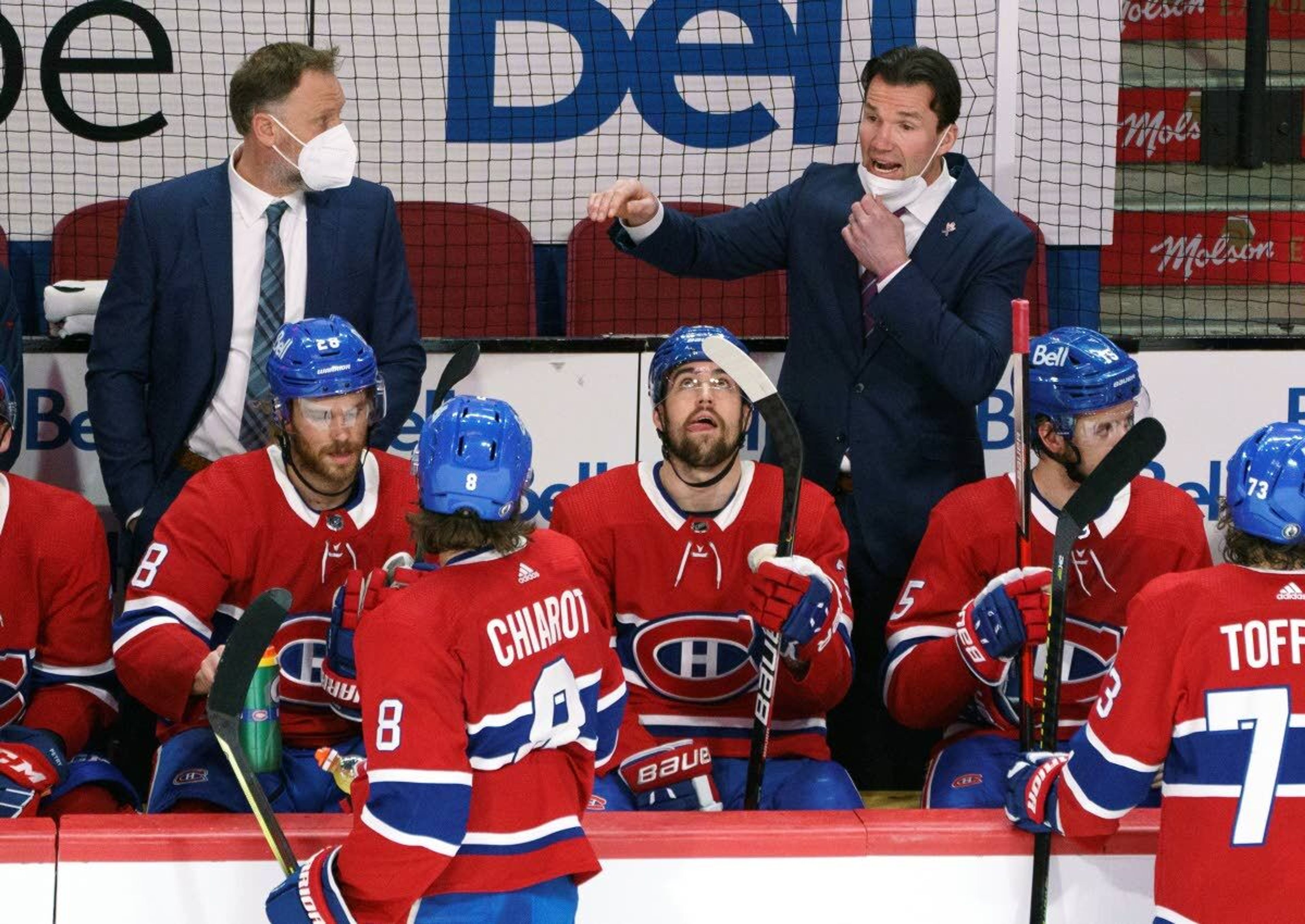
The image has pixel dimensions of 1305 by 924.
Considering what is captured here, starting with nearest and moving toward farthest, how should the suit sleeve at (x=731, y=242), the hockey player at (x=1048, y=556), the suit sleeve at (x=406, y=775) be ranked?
1. the suit sleeve at (x=406, y=775)
2. the hockey player at (x=1048, y=556)
3. the suit sleeve at (x=731, y=242)

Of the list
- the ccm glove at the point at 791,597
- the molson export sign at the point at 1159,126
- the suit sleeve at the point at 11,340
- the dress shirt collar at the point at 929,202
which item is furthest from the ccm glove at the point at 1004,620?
the molson export sign at the point at 1159,126

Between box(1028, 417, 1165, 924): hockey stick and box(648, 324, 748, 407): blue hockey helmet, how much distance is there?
2.31ft

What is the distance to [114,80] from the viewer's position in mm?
5500

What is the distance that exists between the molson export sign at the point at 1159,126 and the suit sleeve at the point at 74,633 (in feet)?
11.6

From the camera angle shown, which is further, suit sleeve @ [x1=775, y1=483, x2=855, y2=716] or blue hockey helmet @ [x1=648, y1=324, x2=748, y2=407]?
blue hockey helmet @ [x1=648, y1=324, x2=748, y2=407]

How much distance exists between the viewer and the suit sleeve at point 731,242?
13.0 feet

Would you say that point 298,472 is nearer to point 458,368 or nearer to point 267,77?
point 458,368

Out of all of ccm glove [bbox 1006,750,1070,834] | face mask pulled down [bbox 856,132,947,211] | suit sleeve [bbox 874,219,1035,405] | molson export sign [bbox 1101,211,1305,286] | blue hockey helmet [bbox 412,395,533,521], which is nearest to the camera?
blue hockey helmet [bbox 412,395,533,521]

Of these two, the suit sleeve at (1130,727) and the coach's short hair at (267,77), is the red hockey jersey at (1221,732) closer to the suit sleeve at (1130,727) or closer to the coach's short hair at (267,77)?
the suit sleeve at (1130,727)

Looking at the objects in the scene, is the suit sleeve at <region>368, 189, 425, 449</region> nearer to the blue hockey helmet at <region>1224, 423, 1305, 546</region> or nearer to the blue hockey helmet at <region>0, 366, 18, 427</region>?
the blue hockey helmet at <region>0, 366, 18, 427</region>

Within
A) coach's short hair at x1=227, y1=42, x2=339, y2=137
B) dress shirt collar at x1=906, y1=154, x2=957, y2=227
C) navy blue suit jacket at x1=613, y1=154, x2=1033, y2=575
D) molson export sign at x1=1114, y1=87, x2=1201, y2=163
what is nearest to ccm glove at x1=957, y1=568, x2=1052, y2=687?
navy blue suit jacket at x1=613, y1=154, x2=1033, y2=575

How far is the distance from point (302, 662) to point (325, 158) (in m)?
1.08

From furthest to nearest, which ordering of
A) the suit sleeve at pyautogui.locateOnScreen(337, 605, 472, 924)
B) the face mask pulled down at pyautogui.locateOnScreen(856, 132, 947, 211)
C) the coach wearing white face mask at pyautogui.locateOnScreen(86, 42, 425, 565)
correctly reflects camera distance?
the face mask pulled down at pyautogui.locateOnScreen(856, 132, 947, 211)
the coach wearing white face mask at pyautogui.locateOnScreen(86, 42, 425, 565)
the suit sleeve at pyautogui.locateOnScreen(337, 605, 472, 924)

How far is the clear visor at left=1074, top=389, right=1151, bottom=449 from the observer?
350cm
